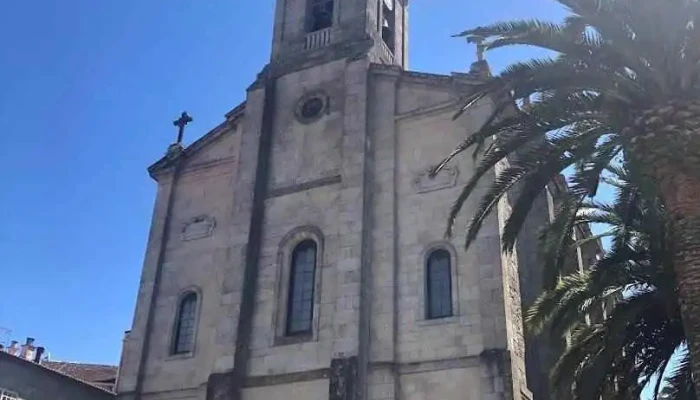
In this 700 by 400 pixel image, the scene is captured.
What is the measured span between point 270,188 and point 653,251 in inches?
425

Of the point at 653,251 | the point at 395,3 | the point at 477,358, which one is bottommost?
the point at 477,358

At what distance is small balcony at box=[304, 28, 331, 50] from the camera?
24.6m

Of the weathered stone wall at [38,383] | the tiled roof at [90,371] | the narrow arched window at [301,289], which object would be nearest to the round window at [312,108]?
the narrow arched window at [301,289]

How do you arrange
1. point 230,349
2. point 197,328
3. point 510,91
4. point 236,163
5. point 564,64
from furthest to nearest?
point 236,163, point 197,328, point 230,349, point 510,91, point 564,64

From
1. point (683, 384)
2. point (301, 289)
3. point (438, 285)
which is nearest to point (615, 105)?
point (683, 384)

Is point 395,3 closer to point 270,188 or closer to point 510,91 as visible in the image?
point 270,188

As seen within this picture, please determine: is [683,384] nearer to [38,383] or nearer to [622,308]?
[622,308]

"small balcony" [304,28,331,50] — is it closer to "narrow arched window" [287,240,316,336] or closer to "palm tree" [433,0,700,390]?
"narrow arched window" [287,240,316,336]

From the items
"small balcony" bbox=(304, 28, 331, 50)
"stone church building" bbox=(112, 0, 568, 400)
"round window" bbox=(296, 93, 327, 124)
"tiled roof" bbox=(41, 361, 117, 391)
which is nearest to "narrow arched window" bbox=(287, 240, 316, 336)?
"stone church building" bbox=(112, 0, 568, 400)

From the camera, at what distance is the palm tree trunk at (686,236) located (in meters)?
11.0

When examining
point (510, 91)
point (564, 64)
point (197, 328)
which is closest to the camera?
point (564, 64)

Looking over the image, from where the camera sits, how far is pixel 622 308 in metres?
15.2

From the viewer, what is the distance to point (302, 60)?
79.7 ft

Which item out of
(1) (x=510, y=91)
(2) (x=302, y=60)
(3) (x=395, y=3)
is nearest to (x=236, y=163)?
(2) (x=302, y=60)
